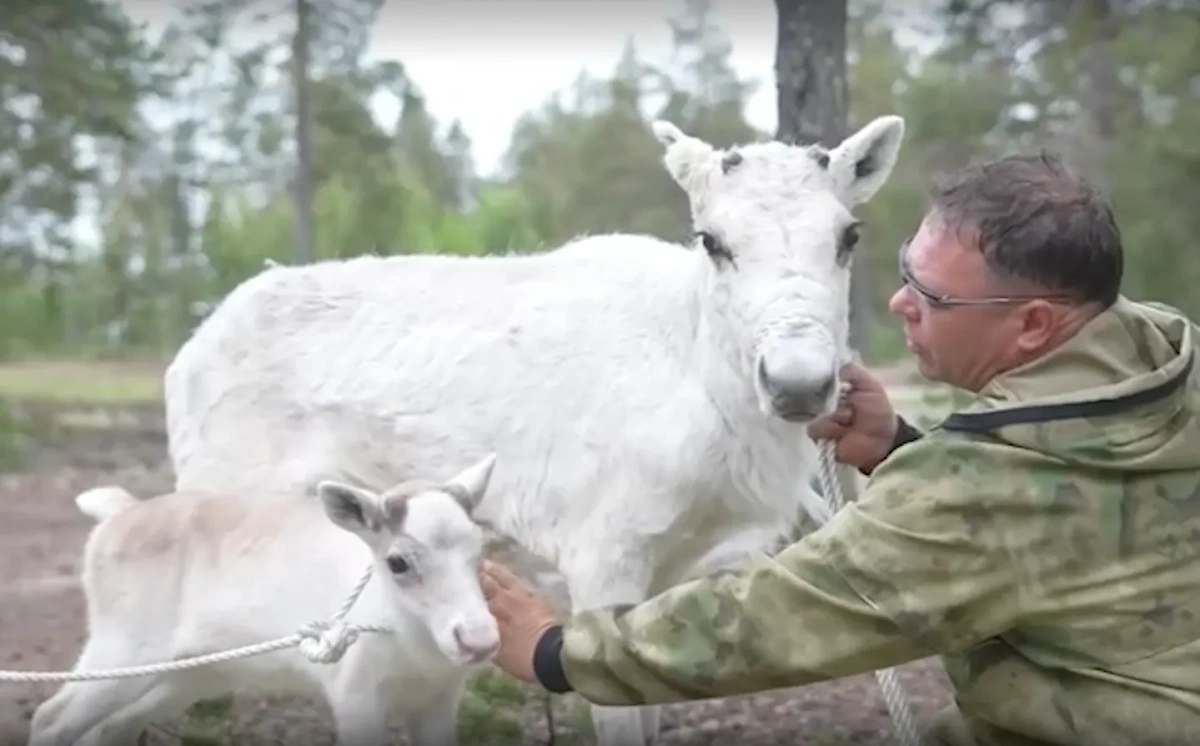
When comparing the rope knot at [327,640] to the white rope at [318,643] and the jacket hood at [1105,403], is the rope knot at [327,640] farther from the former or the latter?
the jacket hood at [1105,403]

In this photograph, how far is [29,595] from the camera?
114 inches

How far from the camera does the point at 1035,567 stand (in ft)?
4.05

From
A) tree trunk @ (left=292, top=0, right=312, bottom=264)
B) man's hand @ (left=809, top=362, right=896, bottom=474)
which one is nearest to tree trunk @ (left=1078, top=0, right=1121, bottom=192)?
man's hand @ (left=809, top=362, right=896, bottom=474)

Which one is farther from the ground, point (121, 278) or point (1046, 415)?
point (1046, 415)

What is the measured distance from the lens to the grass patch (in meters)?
2.77

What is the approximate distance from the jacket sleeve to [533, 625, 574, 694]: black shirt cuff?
37 millimetres

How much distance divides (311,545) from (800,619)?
92 centimetres

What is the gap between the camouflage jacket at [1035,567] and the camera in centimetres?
123

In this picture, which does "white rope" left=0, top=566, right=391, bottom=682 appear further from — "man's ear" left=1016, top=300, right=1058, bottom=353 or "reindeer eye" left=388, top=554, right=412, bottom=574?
"man's ear" left=1016, top=300, right=1058, bottom=353

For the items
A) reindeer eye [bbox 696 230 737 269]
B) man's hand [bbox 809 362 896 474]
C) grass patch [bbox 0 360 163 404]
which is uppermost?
reindeer eye [bbox 696 230 737 269]

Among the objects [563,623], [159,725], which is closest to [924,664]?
[159,725]

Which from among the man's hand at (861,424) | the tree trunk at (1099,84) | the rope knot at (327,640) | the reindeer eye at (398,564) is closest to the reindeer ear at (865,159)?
the man's hand at (861,424)

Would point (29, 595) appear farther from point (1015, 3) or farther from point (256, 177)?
point (1015, 3)

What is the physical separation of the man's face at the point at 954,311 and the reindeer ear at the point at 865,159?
2.01ft
